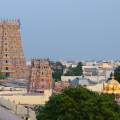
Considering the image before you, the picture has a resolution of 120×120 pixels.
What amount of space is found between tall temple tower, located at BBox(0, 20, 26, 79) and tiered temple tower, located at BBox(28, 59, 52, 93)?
19132mm

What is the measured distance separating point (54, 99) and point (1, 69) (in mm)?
45806

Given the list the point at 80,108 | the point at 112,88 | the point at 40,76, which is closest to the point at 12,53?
Answer: the point at 40,76

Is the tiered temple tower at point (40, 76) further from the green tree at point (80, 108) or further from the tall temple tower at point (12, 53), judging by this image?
the green tree at point (80, 108)

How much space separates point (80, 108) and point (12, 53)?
4580 centimetres

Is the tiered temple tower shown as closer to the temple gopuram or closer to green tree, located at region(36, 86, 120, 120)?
the temple gopuram

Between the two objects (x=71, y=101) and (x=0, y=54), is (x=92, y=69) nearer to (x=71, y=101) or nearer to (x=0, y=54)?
(x=0, y=54)

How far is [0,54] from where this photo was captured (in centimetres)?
8962

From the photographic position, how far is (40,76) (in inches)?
2692

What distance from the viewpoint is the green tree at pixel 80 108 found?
4247 cm

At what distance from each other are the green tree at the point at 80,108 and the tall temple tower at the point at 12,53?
143ft

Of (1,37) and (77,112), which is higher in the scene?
(1,37)

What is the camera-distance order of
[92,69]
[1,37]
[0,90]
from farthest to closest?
[92,69] → [1,37] → [0,90]

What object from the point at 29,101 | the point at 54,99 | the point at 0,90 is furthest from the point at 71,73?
the point at 54,99

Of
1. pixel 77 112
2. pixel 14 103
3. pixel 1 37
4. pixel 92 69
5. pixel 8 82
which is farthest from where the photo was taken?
pixel 92 69
